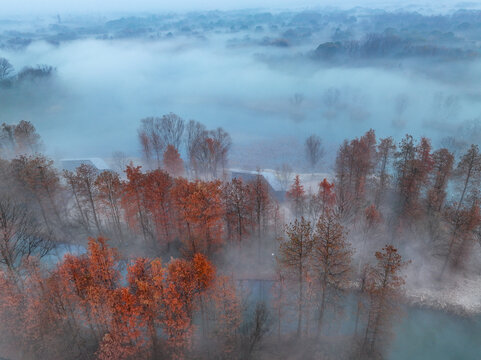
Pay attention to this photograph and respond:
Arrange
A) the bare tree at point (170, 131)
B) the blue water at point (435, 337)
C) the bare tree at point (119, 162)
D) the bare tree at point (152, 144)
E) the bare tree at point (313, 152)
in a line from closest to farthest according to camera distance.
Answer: the blue water at point (435, 337)
the bare tree at point (152, 144)
the bare tree at point (119, 162)
the bare tree at point (313, 152)
the bare tree at point (170, 131)

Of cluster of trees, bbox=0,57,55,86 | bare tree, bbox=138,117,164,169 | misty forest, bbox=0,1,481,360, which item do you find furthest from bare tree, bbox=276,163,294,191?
cluster of trees, bbox=0,57,55,86

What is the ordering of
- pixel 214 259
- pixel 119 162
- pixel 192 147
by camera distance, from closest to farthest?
pixel 214 259
pixel 192 147
pixel 119 162

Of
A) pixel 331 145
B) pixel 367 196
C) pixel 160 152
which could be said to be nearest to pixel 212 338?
pixel 367 196

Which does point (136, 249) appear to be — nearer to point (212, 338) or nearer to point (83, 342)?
point (83, 342)

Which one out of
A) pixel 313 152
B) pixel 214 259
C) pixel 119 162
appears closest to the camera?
pixel 214 259

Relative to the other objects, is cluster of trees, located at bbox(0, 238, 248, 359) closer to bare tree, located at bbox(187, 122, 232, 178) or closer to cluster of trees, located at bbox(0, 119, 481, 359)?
cluster of trees, located at bbox(0, 119, 481, 359)

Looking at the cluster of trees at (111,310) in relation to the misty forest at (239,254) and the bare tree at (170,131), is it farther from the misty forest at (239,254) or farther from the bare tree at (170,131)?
the bare tree at (170,131)

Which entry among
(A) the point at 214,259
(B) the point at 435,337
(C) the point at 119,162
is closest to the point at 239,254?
(A) the point at 214,259

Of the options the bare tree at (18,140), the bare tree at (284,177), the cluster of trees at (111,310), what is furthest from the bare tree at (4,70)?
the cluster of trees at (111,310)

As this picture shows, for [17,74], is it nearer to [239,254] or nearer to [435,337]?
[239,254]
